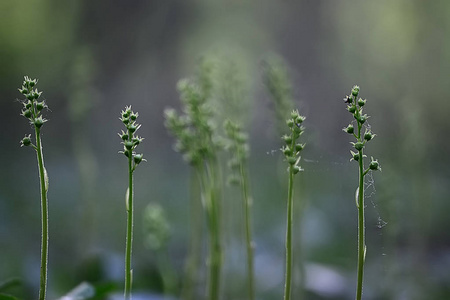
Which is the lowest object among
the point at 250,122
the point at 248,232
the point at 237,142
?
the point at 248,232

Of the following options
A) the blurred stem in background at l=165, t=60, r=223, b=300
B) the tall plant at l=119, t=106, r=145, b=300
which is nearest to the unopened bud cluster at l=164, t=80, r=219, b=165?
the blurred stem in background at l=165, t=60, r=223, b=300

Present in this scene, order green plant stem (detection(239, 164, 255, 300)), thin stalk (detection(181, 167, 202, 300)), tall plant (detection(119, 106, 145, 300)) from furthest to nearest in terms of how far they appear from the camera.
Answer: thin stalk (detection(181, 167, 202, 300)), green plant stem (detection(239, 164, 255, 300)), tall plant (detection(119, 106, 145, 300))

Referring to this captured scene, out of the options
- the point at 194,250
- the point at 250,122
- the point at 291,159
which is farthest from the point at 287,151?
the point at 250,122

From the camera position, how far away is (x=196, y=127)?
2.28 feet

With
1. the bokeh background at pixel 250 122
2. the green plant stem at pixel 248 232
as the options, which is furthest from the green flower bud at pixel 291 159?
the bokeh background at pixel 250 122

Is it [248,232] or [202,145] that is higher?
[202,145]

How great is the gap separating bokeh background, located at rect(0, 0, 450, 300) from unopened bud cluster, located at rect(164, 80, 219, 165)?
1.61 feet

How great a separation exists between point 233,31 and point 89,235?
98cm

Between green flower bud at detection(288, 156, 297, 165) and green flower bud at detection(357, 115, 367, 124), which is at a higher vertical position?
green flower bud at detection(357, 115, 367, 124)

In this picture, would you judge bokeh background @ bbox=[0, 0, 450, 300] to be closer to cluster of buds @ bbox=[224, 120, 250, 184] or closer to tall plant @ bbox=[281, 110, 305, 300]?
cluster of buds @ bbox=[224, 120, 250, 184]

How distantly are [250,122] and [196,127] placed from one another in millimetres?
623

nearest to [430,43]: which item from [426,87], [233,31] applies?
A: [426,87]

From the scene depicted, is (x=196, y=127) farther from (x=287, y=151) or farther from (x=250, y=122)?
(x=250, y=122)

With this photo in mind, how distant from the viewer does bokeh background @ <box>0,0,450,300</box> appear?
1296mm
